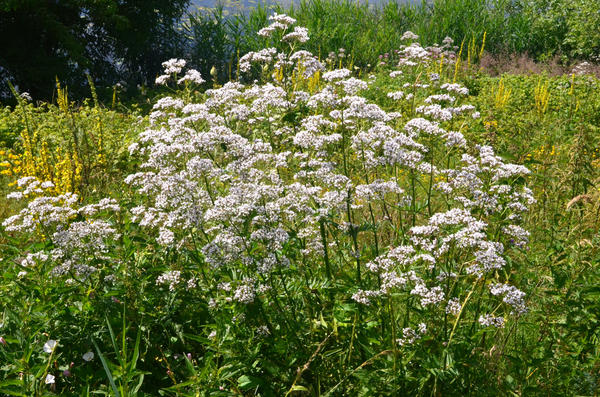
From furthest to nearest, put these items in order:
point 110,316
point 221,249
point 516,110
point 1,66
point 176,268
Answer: point 1,66 < point 516,110 < point 176,268 < point 110,316 < point 221,249

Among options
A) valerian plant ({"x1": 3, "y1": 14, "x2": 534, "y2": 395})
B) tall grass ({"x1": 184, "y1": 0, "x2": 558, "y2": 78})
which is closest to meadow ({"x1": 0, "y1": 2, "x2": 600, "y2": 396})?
valerian plant ({"x1": 3, "y1": 14, "x2": 534, "y2": 395})

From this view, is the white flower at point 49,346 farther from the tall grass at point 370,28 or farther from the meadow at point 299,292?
the tall grass at point 370,28

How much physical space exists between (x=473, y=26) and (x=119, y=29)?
1190cm

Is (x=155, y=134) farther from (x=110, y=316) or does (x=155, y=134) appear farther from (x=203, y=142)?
(x=110, y=316)

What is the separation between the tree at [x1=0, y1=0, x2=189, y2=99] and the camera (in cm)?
1288

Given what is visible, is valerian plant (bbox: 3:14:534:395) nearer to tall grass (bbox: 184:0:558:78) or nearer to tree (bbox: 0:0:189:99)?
tree (bbox: 0:0:189:99)

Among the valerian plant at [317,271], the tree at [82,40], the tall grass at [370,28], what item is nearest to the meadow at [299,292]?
the valerian plant at [317,271]

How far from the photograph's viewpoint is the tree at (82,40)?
42.2 feet

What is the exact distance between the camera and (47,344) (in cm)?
271

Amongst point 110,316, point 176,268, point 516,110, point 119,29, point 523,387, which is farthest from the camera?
point 119,29

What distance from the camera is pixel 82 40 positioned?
14148mm

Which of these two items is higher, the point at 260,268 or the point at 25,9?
the point at 25,9

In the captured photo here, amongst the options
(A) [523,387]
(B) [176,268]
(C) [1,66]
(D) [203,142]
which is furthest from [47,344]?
(C) [1,66]

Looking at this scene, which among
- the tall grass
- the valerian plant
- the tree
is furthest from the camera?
the tall grass
